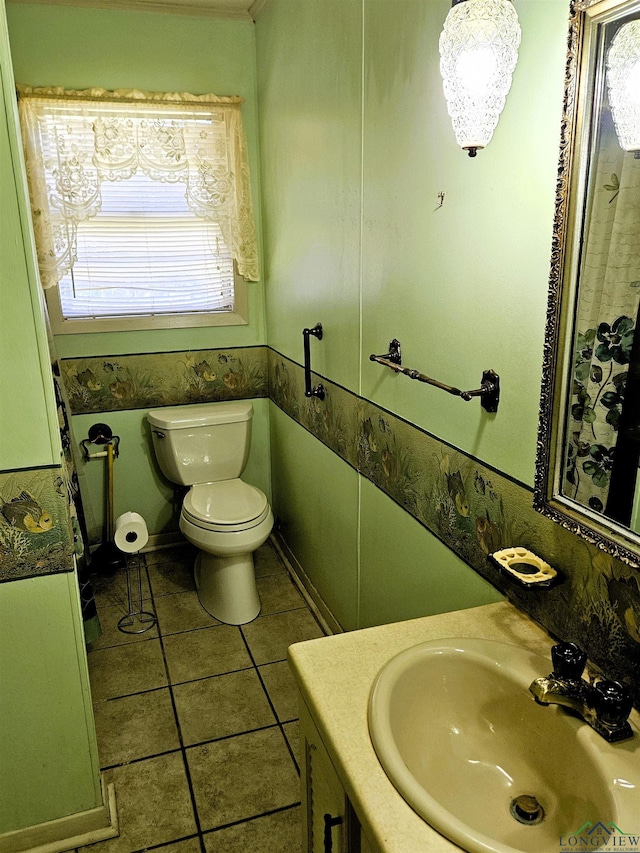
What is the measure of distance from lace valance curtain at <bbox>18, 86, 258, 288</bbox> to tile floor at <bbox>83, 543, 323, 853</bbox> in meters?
1.60

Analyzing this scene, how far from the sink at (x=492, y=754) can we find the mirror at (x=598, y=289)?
11.9 inches

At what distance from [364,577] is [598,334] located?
1.40 metres

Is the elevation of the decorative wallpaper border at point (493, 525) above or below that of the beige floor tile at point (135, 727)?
above

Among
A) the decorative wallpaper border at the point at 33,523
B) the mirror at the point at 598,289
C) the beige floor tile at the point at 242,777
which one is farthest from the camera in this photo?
the beige floor tile at the point at 242,777

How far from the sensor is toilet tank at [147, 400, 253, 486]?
310 centimetres

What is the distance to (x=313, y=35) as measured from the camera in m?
2.30

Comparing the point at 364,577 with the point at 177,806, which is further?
the point at 364,577

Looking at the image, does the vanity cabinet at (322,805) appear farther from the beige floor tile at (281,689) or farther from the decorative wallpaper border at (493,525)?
the beige floor tile at (281,689)

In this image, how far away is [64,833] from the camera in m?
1.85

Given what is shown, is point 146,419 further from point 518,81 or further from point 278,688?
point 518,81

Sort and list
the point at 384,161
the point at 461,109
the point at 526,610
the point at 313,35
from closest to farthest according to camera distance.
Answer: the point at 461,109, the point at 526,610, the point at 384,161, the point at 313,35

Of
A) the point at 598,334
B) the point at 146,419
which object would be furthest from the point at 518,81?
the point at 146,419

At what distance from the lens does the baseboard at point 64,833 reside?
1.81 meters

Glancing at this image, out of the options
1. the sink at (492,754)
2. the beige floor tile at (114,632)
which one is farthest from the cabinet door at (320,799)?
the beige floor tile at (114,632)
